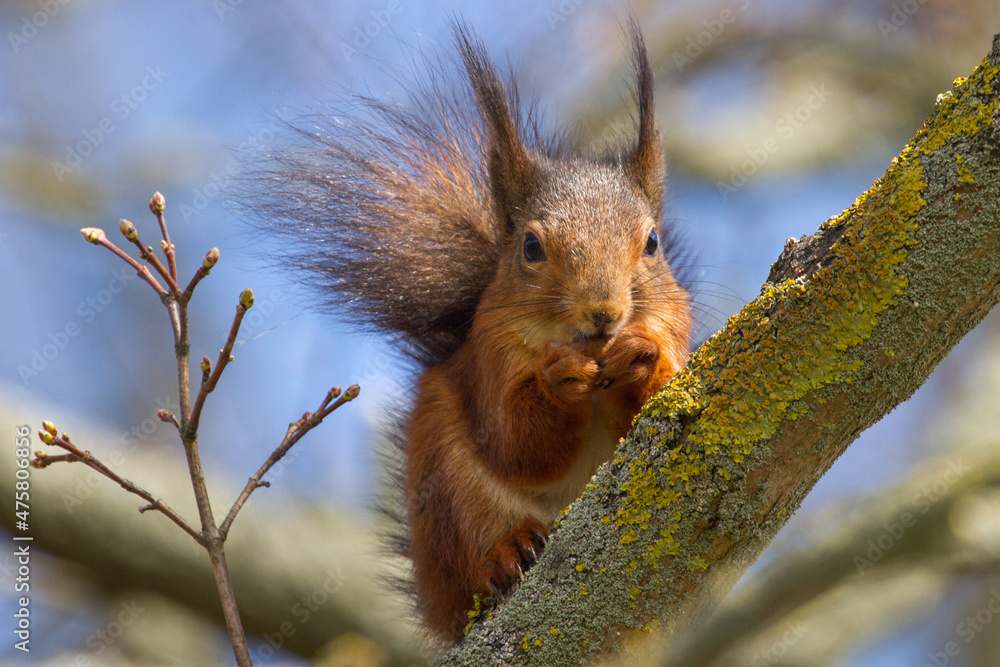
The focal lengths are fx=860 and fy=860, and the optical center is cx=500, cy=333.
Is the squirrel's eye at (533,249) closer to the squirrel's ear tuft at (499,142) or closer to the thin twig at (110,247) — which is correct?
the squirrel's ear tuft at (499,142)

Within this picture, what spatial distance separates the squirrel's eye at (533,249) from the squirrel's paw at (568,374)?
47cm

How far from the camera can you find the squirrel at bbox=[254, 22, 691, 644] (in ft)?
9.89

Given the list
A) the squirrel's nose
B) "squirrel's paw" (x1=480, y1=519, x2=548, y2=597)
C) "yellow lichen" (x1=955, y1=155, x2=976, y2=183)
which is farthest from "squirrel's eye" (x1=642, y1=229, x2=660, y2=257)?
"yellow lichen" (x1=955, y1=155, x2=976, y2=183)

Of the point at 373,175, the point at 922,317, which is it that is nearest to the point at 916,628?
the point at 922,317

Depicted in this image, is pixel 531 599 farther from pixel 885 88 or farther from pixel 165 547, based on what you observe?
pixel 885 88

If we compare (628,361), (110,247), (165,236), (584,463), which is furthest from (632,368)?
(110,247)

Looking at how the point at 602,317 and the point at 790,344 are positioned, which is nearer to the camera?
the point at 790,344

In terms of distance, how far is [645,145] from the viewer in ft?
12.4

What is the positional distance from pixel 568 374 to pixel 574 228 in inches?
26.9

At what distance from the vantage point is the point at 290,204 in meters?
3.99

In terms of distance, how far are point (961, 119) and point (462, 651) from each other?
1.84 metres

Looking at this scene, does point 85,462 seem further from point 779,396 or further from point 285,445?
point 779,396

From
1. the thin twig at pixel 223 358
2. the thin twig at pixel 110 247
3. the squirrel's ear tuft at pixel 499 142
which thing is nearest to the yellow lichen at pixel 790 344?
the thin twig at pixel 223 358

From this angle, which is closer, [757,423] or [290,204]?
[757,423]
